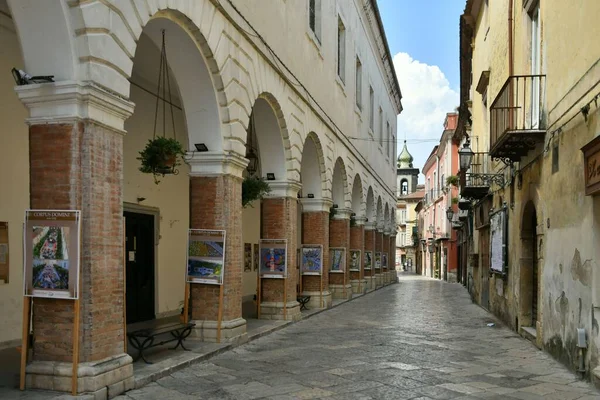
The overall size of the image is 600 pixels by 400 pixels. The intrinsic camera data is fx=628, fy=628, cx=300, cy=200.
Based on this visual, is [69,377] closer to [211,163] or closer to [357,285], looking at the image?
[211,163]

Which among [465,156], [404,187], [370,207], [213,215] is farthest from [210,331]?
[404,187]

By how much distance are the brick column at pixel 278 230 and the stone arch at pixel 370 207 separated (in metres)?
13.1

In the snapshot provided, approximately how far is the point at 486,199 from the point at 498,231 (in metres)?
2.83

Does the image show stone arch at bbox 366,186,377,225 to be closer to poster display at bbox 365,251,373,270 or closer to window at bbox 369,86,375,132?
poster display at bbox 365,251,373,270

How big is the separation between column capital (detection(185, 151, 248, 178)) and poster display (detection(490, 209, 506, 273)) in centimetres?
679

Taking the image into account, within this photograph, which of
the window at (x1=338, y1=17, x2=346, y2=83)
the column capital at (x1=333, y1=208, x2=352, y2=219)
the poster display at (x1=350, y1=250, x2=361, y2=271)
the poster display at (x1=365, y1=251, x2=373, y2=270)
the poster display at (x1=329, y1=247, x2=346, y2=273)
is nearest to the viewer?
the poster display at (x1=329, y1=247, x2=346, y2=273)

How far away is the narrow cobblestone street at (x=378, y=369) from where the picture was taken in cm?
695

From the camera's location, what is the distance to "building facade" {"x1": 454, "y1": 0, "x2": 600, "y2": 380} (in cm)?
756

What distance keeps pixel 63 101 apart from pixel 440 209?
43.5 m

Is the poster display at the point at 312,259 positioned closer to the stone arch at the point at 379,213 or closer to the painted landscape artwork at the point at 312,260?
the painted landscape artwork at the point at 312,260

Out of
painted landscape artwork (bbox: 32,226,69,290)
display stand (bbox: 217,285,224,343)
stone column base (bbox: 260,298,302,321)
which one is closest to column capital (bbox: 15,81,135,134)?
painted landscape artwork (bbox: 32,226,69,290)

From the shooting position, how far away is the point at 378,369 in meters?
8.31

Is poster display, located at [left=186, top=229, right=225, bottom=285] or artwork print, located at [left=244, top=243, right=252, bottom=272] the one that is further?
artwork print, located at [left=244, top=243, right=252, bottom=272]

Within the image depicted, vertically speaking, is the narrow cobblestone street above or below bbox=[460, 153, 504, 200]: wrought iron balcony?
below
